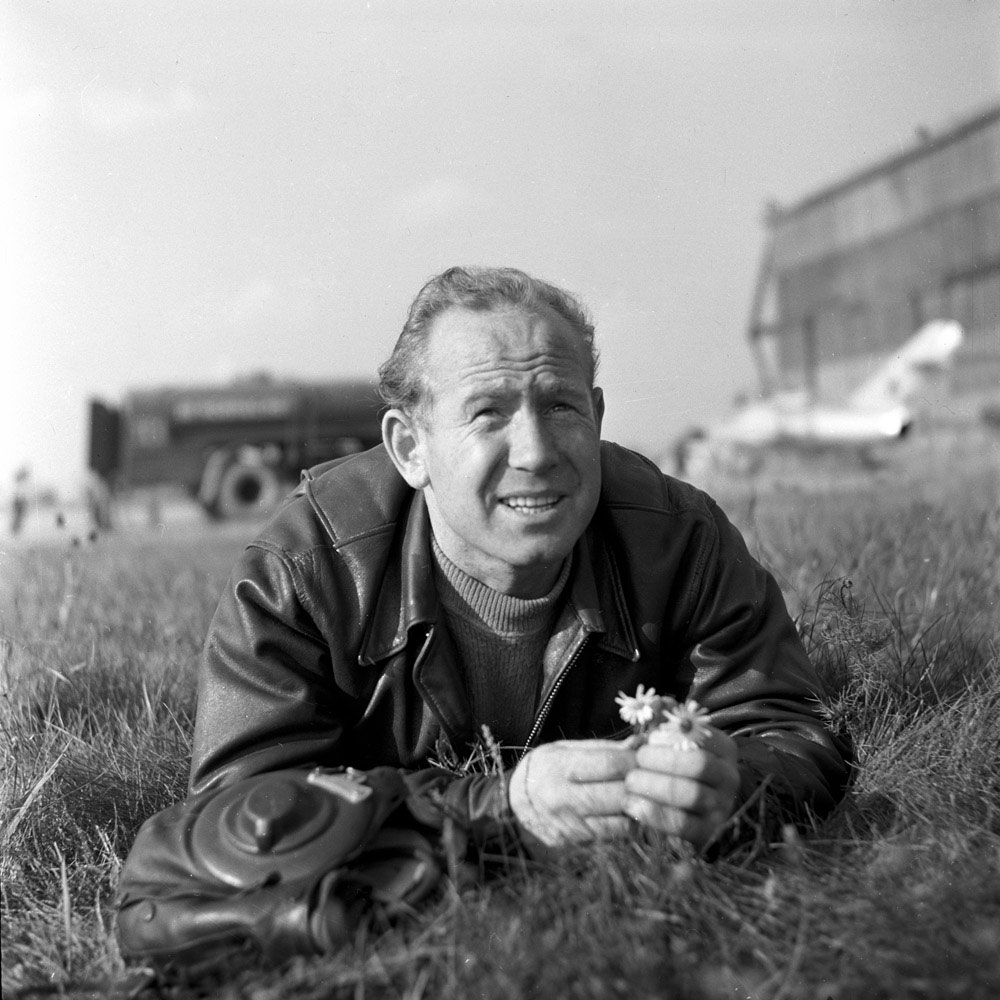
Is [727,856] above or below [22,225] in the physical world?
below

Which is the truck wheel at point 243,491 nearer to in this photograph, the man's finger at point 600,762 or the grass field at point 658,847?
the grass field at point 658,847

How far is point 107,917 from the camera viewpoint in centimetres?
234

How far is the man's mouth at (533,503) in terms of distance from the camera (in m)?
2.52

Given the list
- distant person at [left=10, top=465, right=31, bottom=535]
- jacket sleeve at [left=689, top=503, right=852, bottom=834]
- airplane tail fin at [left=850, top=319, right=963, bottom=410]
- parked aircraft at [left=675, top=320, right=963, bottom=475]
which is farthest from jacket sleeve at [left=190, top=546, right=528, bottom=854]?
airplane tail fin at [left=850, top=319, right=963, bottom=410]

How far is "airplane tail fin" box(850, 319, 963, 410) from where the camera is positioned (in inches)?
346

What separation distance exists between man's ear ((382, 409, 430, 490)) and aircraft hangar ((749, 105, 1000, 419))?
4339mm

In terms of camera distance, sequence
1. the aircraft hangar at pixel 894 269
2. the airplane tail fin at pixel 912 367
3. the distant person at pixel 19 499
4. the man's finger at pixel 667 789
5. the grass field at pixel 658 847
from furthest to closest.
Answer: the airplane tail fin at pixel 912 367, the aircraft hangar at pixel 894 269, the distant person at pixel 19 499, the man's finger at pixel 667 789, the grass field at pixel 658 847

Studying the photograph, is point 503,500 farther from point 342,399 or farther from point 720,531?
point 342,399

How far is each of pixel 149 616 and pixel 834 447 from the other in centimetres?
640

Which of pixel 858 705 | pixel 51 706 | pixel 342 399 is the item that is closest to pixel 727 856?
pixel 858 705

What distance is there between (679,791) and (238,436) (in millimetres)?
8344

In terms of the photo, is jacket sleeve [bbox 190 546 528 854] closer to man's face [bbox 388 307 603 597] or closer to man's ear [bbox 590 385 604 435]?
man's face [bbox 388 307 603 597]

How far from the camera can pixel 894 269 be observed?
9594 mm

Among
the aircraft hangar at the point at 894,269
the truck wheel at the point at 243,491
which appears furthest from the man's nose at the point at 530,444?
the truck wheel at the point at 243,491
